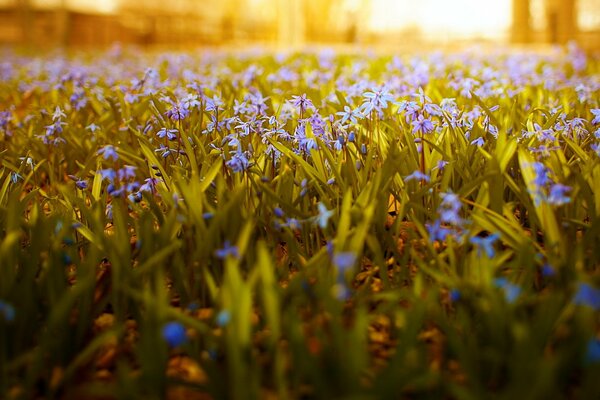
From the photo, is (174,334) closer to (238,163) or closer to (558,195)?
(238,163)

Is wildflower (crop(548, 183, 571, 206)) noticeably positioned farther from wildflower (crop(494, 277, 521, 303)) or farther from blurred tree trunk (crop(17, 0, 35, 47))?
blurred tree trunk (crop(17, 0, 35, 47))

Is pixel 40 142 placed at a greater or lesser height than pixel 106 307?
greater

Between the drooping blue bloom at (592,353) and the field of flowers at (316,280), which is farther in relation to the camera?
the field of flowers at (316,280)

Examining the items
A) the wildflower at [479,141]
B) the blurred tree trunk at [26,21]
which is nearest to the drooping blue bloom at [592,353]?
the wildflower at [479,141]

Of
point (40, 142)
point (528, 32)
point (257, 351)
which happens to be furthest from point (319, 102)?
point (528, 32)

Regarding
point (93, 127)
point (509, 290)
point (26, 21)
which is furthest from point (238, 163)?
point (26, 21)

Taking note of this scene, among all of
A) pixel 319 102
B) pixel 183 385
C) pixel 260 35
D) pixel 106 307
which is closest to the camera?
pixel 183 385

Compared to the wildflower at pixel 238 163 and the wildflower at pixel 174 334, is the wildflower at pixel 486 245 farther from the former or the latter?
the wildflower at pixel 238 163

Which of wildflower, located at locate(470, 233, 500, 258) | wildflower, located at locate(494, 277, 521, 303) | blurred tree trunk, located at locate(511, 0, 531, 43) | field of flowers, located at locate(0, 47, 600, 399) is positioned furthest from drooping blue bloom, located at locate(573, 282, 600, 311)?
blurred tree trunk, located at locate(511, 0, 531, 43)

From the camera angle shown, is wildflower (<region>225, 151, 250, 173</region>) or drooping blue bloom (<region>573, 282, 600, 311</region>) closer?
drooping blue bloom (<region>573, 282, 600, 311</region>)

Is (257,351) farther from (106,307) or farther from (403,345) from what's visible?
(106,307)

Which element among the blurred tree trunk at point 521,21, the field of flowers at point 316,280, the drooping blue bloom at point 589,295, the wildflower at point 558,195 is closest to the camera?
the drooping blue bloom at point 589,295
